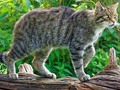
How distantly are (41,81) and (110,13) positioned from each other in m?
0.89

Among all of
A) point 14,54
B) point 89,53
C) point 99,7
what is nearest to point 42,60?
point 14,54

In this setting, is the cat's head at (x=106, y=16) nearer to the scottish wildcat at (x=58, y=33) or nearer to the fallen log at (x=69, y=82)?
the scottish wildcat at (x=58, y=33)

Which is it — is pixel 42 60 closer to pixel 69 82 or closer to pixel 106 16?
pixel 69 82

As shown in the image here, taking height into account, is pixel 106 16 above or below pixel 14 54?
above

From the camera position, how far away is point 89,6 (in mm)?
6059

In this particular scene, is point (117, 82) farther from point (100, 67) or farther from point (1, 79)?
point (100, 67)

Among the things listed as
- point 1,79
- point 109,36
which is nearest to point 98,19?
point 1,79

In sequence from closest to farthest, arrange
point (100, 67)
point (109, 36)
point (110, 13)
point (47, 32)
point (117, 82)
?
point (117, 82), point (110, 13), point (47, 32), point (100, 67), point (109, 36)

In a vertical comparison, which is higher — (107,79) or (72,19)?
(72,19)

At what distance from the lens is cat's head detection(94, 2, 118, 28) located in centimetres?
410

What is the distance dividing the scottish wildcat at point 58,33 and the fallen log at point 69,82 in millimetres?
95

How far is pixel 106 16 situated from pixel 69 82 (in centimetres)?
69

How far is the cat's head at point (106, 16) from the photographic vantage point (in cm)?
410

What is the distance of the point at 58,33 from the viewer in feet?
14.4
